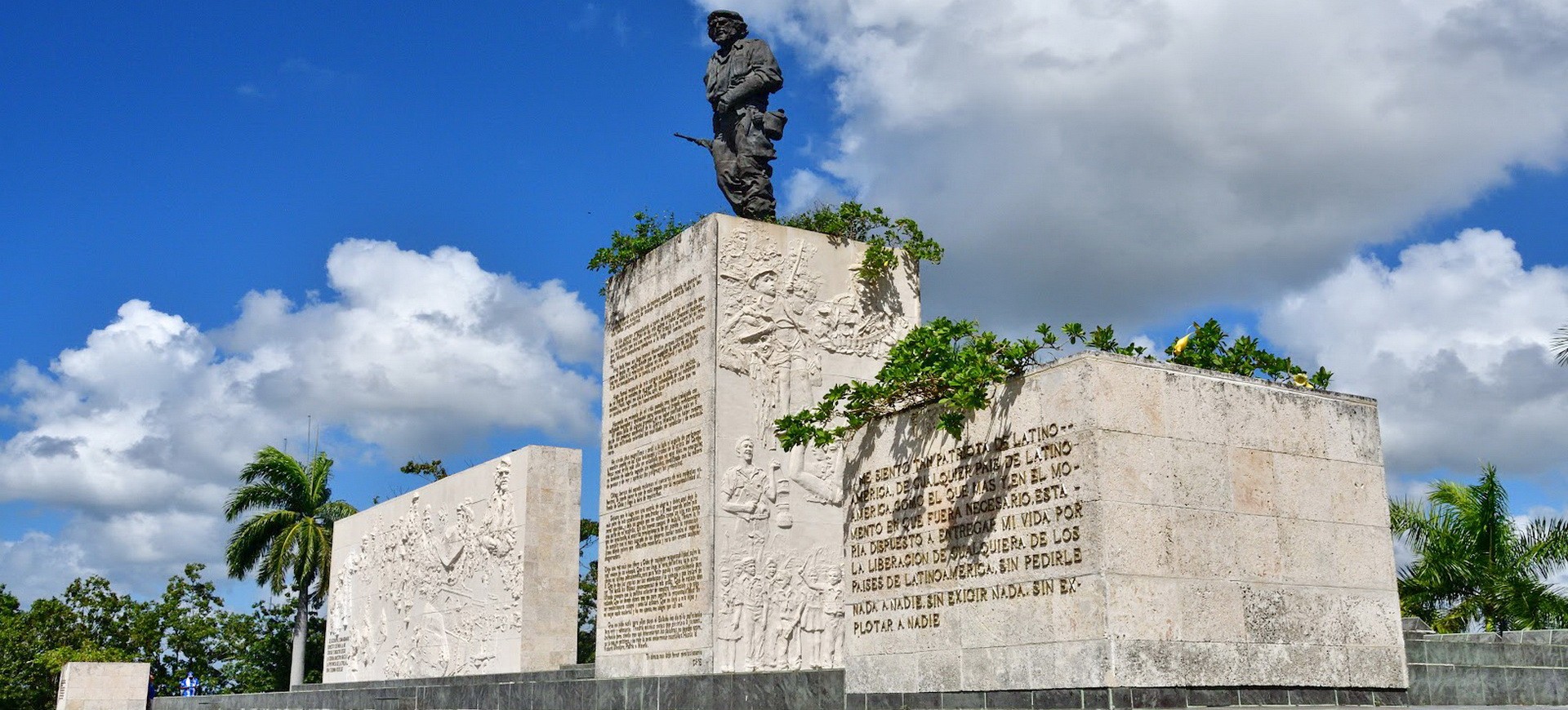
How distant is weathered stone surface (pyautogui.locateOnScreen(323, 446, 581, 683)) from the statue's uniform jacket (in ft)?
18.4

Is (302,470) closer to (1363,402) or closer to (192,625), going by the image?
(192,625)

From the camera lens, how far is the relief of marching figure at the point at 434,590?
20459mm

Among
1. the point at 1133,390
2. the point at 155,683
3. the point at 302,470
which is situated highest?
the point at 302,470

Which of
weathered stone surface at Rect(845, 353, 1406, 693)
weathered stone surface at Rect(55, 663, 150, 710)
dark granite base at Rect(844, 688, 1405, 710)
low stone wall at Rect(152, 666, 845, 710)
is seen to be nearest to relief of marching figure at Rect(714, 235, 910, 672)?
low stone wall at Rect(152, 666, 845, 710)

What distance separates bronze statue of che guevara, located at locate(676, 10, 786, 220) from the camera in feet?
55.4

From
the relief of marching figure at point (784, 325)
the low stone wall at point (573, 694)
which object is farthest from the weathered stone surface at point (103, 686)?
the relief of marching figure at point (784, 325)

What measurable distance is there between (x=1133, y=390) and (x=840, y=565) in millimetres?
6606

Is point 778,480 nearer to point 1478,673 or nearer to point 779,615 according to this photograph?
point 779,615

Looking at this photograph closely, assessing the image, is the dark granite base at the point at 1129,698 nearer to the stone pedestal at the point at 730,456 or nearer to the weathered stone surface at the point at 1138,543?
the weathered stone surface at the point at 1138,543

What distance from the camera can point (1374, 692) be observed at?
10266 mm

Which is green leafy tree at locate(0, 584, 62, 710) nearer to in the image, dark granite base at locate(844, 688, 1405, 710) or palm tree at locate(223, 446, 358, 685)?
palm tree at locate(223, 446, 358, 685)

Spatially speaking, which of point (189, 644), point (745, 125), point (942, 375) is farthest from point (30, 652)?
point (942, 375)

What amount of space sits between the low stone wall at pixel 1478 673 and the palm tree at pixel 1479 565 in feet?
18.1

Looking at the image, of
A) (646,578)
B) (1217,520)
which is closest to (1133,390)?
(1217,520)
